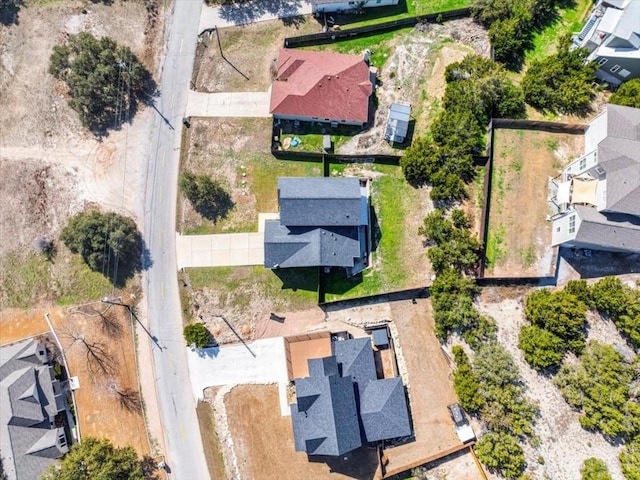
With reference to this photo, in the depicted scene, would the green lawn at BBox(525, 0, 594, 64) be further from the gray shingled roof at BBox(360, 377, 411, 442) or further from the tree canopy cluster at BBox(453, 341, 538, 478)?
the gray shingled roof at BBox(360, 377, 411, 442)

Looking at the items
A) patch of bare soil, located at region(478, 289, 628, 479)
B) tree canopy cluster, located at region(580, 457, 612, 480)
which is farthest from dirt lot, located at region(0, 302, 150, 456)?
tree canopy cluster, located at region(580, 457, 612, 480)

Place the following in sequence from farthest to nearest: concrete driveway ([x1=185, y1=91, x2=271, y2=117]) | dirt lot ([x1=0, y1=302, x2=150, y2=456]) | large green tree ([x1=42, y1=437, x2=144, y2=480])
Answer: concrete driveway ([x1=185, y1=91, x2=271, y2=117])
dirt lot ([x1=0, y1=302, x2=150, y2=456])
large green tree ([x1=42, y1=437, x2=144, y2=480])

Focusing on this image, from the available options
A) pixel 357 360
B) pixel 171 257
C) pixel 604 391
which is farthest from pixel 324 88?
pixel 604 391

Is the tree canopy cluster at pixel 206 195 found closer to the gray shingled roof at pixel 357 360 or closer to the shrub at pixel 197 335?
the shrub at pixel 197 335

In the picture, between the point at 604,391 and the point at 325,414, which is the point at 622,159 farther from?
the point at 325,414

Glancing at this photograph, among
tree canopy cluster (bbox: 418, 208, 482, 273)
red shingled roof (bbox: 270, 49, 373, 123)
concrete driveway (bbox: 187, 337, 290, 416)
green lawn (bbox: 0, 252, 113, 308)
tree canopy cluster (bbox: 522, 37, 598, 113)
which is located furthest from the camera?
green lawn (bbox: 0, 252, 113, 308)

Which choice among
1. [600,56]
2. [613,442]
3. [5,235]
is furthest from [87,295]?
[600,56]
